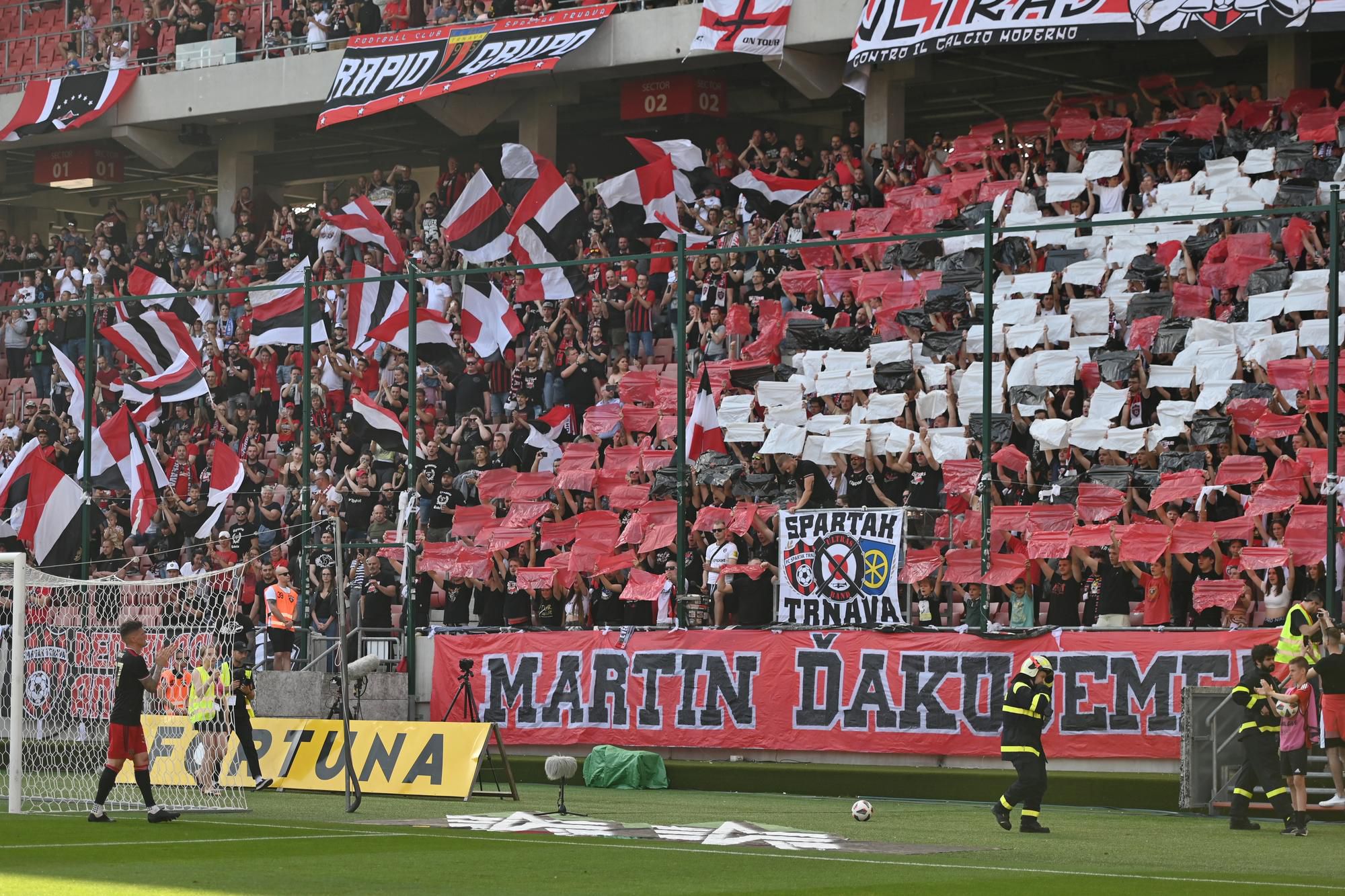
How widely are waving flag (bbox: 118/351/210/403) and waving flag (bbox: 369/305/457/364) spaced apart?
3.28m

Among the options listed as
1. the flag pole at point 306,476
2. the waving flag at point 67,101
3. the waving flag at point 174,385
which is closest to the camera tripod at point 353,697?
the flag pole at point 306,476

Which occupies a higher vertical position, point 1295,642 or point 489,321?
point 489,321

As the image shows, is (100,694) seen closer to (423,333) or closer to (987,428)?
(423,333)

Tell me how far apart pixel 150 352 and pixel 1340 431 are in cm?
1697

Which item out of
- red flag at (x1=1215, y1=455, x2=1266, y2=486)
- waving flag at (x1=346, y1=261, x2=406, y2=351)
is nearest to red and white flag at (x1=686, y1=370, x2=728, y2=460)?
waving flag at (x1=346, y1=261, x2=406, y2=351)

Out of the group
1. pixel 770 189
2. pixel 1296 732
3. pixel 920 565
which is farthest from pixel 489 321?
pixel 1296 732

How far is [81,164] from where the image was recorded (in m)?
45.9

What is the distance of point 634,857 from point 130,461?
Answer: 1670cm

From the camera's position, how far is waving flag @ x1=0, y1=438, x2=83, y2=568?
1186 inches

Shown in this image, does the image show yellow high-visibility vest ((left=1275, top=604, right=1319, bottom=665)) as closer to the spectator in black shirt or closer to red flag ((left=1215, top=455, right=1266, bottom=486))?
red flag ((left=1215, top=455, right=1266, bottom=486))

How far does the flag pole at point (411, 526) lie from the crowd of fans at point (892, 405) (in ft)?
0.93

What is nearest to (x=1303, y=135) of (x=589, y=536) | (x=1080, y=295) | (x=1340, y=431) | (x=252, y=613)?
(x=1080, y=295)

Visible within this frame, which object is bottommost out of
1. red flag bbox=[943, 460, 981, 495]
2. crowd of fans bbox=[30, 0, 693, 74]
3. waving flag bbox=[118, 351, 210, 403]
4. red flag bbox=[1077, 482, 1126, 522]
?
red flag bbox=[1077, 482, 1126, 522]

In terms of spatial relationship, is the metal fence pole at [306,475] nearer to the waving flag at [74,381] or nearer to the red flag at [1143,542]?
Result: the waving flag at [74,381]
